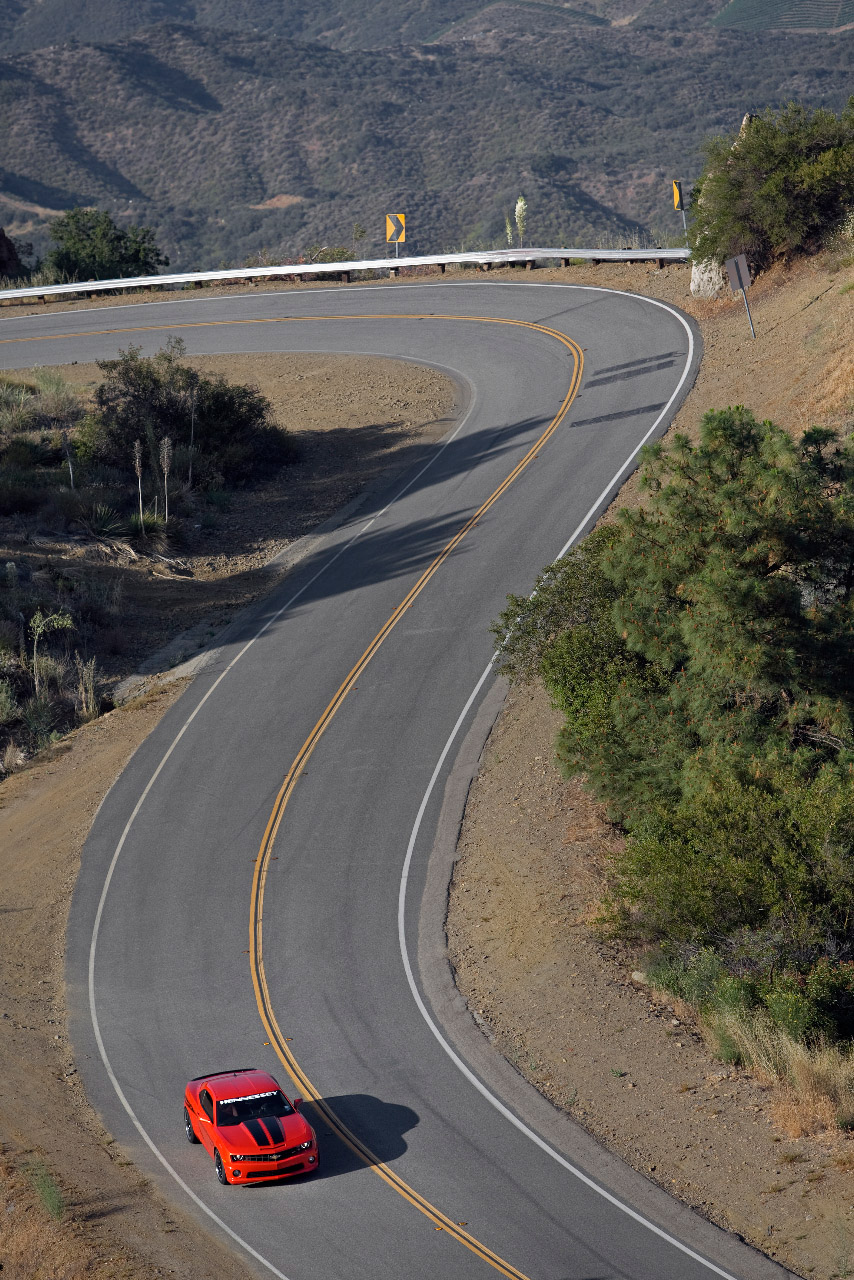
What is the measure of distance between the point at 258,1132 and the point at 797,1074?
698cm

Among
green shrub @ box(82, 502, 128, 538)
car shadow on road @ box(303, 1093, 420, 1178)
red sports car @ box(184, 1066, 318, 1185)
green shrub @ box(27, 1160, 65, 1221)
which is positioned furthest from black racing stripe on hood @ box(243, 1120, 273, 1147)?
green shrub @ box(82, 502, 128, 538)

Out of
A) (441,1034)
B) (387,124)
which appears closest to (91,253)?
(441,1034)

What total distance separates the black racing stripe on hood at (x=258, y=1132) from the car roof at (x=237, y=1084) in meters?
0.53

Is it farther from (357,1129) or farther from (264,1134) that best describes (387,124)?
(264,1134)

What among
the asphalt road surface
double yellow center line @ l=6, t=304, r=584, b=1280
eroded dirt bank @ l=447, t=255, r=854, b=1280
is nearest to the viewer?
eroded dirt bank @ l=447, t=255, r=854, b=1280

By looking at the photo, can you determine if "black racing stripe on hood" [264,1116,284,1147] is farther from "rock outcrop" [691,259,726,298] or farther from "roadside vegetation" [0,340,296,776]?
"rock outcrop" [691,259,726,298]

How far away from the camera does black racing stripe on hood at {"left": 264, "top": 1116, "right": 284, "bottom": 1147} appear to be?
15281 millimetres

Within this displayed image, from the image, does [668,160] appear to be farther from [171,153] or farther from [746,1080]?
[746,1080]

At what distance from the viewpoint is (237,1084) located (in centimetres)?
1627

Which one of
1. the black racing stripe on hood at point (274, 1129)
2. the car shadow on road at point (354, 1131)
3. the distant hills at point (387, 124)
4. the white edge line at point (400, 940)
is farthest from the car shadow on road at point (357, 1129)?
the distant hills at point (387, 124)

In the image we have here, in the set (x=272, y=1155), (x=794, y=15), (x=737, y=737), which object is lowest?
(x=272, y=1155)

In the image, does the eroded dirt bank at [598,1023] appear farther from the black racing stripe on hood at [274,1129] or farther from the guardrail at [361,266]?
the guardrail at [361,266]

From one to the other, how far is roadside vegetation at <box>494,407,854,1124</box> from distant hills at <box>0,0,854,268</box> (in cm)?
8144

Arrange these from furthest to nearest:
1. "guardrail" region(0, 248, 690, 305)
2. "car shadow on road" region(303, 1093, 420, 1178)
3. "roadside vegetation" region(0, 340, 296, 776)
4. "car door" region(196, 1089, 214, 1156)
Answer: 1. "guardrail" region(0, 248, 690, 305)
2. "roadside vegetation" region(0, 340, 296, 776)
3. "car shadow on road" region(303, 1093, 420, 1178)
4. "car door" region(196, 1089, 214, 1156)
